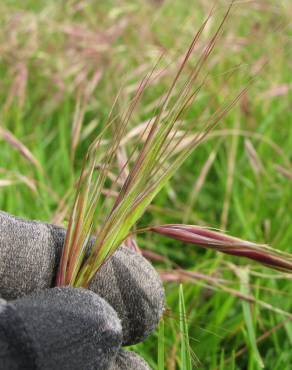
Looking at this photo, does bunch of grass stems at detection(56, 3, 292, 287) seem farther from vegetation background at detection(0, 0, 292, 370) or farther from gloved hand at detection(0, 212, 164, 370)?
vegetation background at detection(0, 0, 292, 370)

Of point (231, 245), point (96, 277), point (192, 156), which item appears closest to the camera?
point (231, 245)

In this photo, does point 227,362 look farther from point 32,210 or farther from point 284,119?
point 284,119

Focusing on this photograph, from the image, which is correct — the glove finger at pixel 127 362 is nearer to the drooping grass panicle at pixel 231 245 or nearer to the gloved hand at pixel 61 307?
the gloved hand at pixel 61 307

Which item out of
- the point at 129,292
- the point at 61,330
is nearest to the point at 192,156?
the point at 129,292

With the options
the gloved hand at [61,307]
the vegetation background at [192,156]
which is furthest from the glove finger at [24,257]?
the vegetation background at [192,156]

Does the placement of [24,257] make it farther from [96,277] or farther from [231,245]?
[231,245]

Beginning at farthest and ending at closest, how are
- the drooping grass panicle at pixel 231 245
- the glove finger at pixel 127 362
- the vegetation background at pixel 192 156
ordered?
the vegetation background at pixel 192 156 < the glove finger at pixel 127 362 < the drooping grass panicle at pixel 231 245

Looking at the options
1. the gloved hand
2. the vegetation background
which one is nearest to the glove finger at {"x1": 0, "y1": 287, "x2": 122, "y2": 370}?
the gloved hand
